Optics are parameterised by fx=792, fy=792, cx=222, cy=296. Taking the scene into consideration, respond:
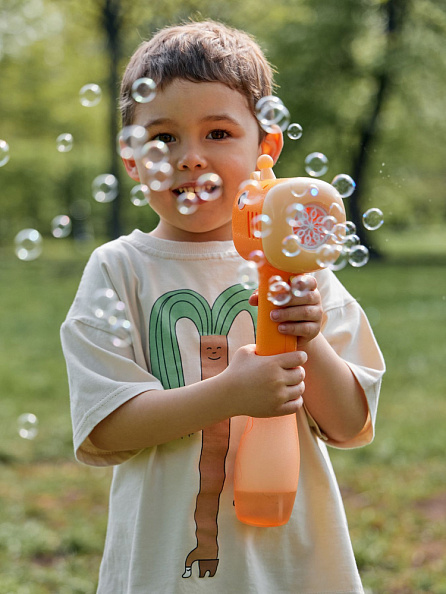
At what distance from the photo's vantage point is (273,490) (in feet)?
4.59

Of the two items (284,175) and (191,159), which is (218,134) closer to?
(191,159)

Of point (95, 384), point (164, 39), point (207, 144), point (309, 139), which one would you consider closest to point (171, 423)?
point (95, 384)

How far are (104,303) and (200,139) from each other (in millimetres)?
363

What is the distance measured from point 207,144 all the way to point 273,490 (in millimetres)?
645

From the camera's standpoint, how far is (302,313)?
1361 mm

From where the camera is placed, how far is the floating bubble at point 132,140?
1.52 m

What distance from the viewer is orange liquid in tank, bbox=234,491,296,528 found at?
4.62 feet

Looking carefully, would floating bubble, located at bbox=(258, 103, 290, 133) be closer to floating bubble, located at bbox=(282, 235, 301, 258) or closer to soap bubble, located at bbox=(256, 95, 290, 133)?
soap bubble, located at bbox=(256, 95, 290, 133)

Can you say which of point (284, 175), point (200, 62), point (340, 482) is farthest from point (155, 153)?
point (284, 175)

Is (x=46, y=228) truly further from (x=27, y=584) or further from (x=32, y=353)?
(x=27, y=584)

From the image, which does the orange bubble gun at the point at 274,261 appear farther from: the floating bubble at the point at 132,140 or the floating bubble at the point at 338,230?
the floating bubble at the point at 132,140

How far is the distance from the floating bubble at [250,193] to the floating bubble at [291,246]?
0.09 metres

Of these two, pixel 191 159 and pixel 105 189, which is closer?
pixel 191 159

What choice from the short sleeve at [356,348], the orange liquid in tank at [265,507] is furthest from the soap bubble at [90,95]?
the orange liquid in tank at [265,507]
